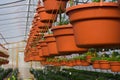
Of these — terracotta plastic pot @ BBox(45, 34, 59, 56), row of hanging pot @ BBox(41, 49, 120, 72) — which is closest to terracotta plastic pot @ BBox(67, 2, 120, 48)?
terracotta plastic pot @ BBox(45, 34, 59, 56)

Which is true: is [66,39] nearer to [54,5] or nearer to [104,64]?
[54,5]

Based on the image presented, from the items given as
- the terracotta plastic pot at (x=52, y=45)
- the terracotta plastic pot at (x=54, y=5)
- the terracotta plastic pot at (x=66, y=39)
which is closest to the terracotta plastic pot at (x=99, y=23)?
the terracotta plastic pot at (x=66, y=39)

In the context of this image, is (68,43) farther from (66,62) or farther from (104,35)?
(66,62)

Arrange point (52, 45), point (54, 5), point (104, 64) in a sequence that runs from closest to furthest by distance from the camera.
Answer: point (52, 45)
point (54, 5)
point (104, 64)

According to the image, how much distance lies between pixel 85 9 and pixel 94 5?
6cm

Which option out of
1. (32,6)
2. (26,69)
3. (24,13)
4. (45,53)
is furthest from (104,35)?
(26,69)

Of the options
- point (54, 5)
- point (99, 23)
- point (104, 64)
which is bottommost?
point (104, 64)

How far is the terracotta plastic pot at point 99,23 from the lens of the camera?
1298 mm

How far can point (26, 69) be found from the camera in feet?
88.8

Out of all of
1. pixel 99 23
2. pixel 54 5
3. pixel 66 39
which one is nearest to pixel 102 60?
pixel 54 5

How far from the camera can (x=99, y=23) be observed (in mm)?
1324

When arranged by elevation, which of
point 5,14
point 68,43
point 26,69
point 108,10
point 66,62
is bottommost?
point 26,69

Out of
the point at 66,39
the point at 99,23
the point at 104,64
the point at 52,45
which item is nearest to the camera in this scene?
the point at 99,23

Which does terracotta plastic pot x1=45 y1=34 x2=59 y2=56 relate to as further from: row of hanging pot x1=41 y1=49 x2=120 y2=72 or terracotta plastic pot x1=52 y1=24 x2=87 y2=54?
row of hanging pot x1=41 y1=49 x2=120 y2=72
